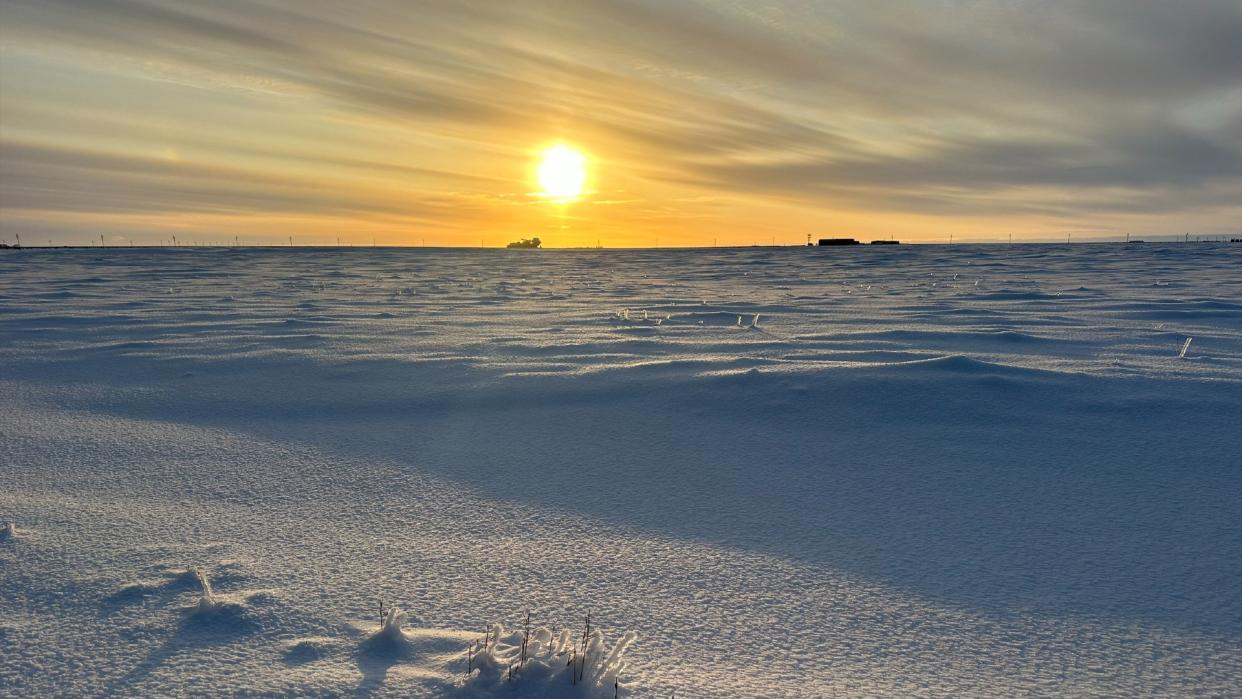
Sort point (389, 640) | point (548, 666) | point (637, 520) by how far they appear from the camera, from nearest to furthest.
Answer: point (548, 666) < point (389, 640) < point (637, 520)

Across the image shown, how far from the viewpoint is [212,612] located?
8.59ft

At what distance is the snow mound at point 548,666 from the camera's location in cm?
221

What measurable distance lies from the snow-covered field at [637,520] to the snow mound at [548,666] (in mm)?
16

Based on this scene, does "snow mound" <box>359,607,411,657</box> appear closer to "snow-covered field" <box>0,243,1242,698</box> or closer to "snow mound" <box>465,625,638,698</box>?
"snow-covered field" <box>0,243,1242,698</box>

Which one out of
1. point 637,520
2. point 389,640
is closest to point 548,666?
point 389,640

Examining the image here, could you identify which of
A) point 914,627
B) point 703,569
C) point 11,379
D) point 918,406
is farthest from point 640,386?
point 11,379

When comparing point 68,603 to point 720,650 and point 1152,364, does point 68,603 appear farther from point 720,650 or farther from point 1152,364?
point 1152,364

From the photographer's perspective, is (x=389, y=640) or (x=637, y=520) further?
(x=637, y=520)

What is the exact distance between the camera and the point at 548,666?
7.48ft

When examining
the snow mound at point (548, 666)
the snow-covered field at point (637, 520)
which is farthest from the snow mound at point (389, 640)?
the snow mound at point (548, 666)

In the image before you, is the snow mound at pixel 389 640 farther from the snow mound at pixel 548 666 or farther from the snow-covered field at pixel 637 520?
the snow mound at pixel 548 666

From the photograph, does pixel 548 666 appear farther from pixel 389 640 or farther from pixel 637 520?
pixel 637 520

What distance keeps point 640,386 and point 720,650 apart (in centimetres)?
404

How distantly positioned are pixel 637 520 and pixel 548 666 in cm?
139
